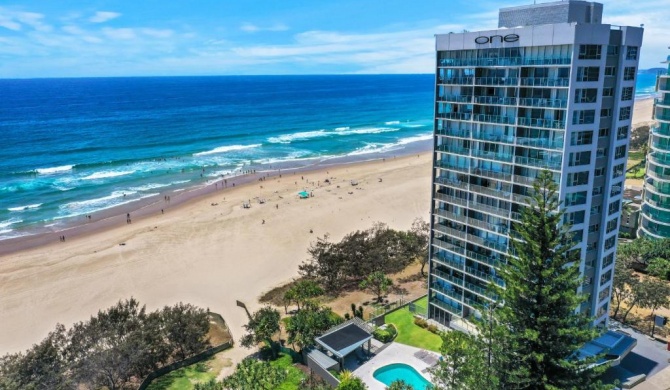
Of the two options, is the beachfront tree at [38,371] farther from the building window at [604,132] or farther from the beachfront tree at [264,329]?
the building window at [604,132]

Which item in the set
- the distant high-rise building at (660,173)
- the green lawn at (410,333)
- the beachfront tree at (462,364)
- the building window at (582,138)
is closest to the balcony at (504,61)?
the building window at (582,138)

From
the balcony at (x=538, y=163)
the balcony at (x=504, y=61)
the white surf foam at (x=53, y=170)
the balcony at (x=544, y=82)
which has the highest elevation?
the balcony at (x=504, y=61)

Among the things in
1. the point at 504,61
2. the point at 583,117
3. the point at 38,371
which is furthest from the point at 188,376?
the point at 583,117

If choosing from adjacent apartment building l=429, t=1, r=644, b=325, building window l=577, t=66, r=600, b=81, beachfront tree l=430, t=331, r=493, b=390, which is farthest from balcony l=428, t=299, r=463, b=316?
building window l=577, t=66, r=600, b=81

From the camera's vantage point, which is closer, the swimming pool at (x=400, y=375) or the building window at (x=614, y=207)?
the building window at (x=614, y=207)

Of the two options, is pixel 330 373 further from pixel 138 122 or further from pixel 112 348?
pixel 138 122

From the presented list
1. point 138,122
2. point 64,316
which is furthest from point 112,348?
point 138,122

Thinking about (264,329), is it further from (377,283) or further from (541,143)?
(541,143)
